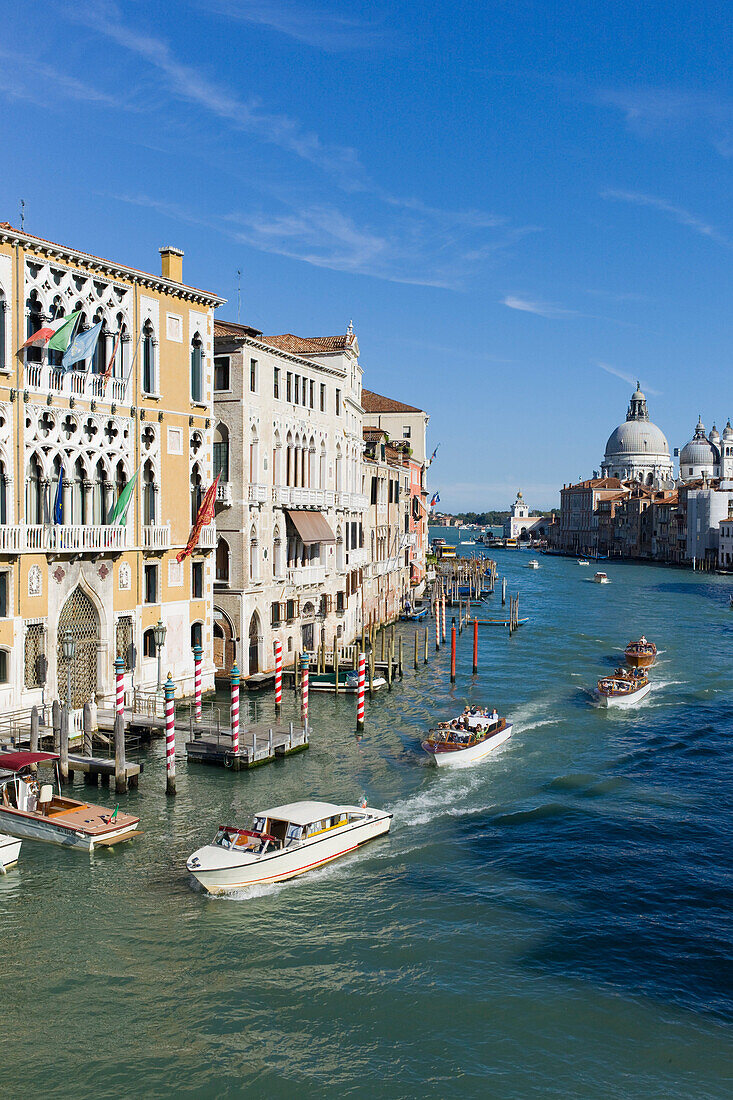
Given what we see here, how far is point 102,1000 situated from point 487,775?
39.6 feet

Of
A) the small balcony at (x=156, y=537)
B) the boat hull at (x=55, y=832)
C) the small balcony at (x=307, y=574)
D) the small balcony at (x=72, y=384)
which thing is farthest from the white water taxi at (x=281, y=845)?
the small balcony at (x=307, y=574)

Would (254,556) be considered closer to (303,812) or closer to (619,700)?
(619,700)

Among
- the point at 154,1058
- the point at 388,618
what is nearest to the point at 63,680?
the point at 154,1058

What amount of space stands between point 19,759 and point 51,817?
5.27ft

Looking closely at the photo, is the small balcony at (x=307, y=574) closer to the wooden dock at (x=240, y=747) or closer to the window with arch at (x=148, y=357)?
the window with arch at (x=148, y=357)

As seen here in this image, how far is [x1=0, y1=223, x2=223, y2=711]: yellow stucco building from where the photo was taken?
71.1ft

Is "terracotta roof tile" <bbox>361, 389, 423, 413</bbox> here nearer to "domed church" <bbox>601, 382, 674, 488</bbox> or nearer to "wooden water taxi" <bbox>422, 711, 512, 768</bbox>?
"wooden water taxi" <bbox>422, 711, 512, 768</bbox>

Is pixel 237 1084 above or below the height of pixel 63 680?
below

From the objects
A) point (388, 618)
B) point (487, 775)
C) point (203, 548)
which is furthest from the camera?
point (388, 618)

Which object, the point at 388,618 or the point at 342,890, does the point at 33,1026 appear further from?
the point at 388,618

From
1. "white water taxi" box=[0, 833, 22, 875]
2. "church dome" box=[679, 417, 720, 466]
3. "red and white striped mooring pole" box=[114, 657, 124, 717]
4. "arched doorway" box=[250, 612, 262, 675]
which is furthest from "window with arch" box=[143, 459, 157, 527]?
"church dome" box=[679, 417, 720, 466]

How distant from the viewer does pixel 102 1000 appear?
41.0 ft

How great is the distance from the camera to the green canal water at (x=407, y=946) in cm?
1135

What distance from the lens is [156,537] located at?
84.9ft
